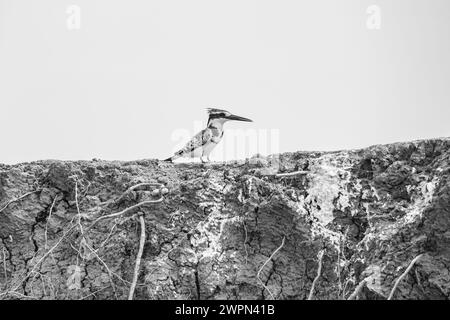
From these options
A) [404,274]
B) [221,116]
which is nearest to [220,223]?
[404,274]

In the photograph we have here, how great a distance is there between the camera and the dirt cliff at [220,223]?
9977 mm

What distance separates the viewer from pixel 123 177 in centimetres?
1071

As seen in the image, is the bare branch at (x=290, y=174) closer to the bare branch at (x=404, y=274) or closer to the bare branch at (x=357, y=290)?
the bare branch at (x=357, y=290)

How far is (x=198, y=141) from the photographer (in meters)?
13.3

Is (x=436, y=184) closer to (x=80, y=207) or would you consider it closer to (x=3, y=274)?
(x=80, y=207)

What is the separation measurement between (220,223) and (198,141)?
121 inches

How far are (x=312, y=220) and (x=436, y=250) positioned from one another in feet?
4.59

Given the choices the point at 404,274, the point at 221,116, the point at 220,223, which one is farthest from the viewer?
the point at 221,116

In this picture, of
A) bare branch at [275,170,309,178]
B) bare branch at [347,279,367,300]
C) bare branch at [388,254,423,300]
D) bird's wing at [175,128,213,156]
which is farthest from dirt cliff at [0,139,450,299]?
bird's wing at [175,128,213,156]

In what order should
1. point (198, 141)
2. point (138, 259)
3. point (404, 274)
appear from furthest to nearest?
point (198, 141) < point (138, 259) < point (404, 274)

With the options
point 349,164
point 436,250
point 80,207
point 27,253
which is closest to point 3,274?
point 27,253

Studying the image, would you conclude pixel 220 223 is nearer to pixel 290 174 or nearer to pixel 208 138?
pixel 290 174

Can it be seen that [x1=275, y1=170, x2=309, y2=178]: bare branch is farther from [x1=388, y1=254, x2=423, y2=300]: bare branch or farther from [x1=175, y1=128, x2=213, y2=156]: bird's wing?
[x1=175, y1=128, x2=213, y2=156]: bird's wing

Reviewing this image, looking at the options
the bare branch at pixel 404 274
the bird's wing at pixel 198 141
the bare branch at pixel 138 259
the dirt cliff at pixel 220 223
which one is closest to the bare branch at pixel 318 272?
the dirt cliff at pixel 220 223
